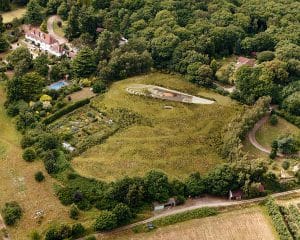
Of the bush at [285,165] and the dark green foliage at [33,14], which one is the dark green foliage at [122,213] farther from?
the dark green foliage at [33,14]

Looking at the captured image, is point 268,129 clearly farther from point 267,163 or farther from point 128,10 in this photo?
point 128,10

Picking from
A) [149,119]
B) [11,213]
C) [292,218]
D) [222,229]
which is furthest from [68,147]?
[292,218]

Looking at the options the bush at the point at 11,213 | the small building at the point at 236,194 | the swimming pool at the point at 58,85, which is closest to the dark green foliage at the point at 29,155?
the bush at the point at 11,213

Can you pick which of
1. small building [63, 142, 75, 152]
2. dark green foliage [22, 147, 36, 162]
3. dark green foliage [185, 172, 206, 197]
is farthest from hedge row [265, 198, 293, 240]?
dark green foliage [22, 147, 36, 162]

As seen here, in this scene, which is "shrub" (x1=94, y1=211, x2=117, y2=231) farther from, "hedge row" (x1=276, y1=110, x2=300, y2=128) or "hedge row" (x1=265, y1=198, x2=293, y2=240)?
"hedge row" (x1=276, y1=110, x2=300, y2=128)

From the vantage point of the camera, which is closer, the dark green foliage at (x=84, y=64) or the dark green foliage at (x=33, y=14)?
the dark green foliage at (x=84, y=64)

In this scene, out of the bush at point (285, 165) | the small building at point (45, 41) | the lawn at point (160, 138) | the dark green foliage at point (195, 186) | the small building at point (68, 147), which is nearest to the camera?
the dark green foliage at point (195, 186)

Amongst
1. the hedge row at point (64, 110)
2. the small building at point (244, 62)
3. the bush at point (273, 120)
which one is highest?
the small building at point (244, 62)
